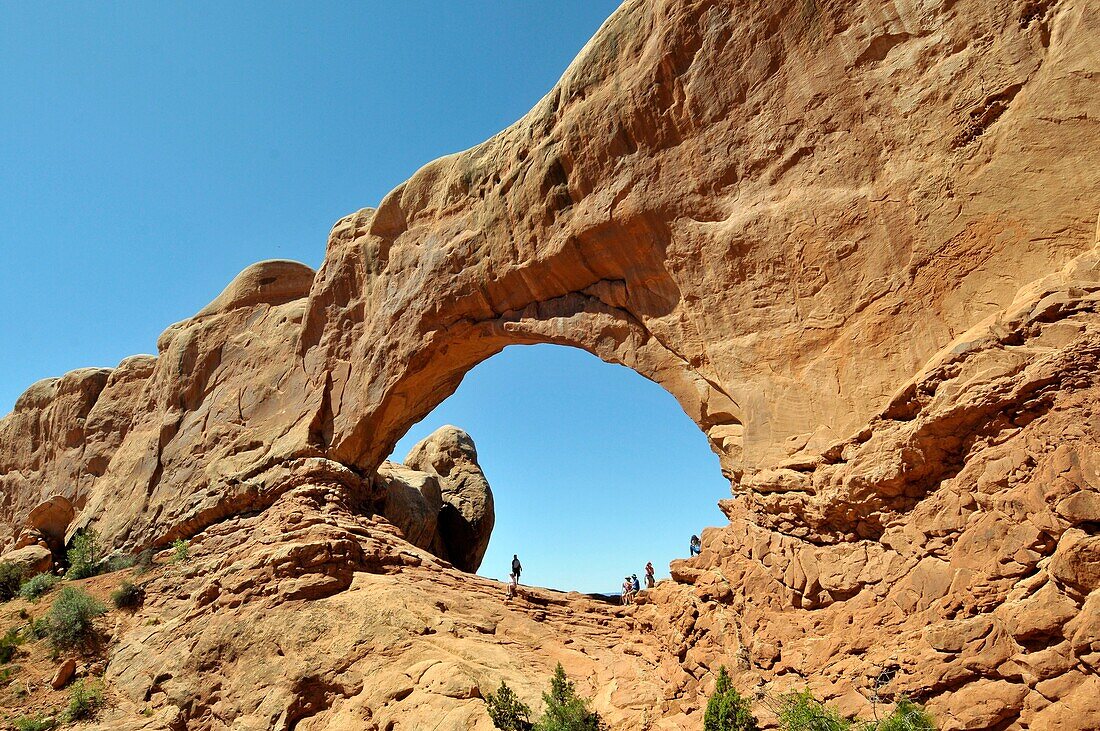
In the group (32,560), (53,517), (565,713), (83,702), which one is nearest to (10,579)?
(32,560)

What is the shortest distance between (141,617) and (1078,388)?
18.1m

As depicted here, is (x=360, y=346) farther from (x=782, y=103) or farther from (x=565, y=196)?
(x=782, y=103)

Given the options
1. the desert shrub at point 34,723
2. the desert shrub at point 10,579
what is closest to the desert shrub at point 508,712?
the desert shrub at point 34,723

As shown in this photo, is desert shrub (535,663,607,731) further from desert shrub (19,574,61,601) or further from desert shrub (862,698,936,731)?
desert shrub (19,574,61,601)

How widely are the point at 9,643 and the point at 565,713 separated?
14106mm

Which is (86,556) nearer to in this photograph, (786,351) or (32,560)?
(32,560)

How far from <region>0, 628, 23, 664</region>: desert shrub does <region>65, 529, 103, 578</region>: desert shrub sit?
272 cm

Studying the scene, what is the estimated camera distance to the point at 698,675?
996 centimetres

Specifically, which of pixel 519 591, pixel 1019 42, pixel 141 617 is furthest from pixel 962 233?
pixel 141 617

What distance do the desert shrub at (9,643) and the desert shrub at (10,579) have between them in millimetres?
4030

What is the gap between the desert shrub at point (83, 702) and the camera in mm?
13234

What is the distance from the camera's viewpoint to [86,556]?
20.0 m

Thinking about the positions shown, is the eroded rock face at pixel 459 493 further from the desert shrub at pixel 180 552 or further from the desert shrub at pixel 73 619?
the desert shrub at pixel 73 619

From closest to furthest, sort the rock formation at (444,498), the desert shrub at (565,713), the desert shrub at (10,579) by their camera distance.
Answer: the desert shrub at (565,713) < the desert shrub at (10,579) < the rock formation at (444,498)
